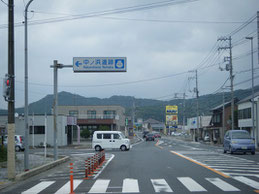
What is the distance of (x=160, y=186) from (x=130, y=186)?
981mm

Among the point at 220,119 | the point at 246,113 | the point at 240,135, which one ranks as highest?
the point at 246,113

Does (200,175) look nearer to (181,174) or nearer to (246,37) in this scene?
(181,174)

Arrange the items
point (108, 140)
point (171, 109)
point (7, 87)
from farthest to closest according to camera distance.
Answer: point (171, 109), point (108, 140), point (7, 87)

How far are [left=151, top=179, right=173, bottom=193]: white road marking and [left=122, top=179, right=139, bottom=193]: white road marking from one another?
2.00 ft

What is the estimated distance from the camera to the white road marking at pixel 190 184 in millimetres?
10762

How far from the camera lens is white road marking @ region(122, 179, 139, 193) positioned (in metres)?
10.7

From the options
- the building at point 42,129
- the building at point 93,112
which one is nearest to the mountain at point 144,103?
the building at point 93,112

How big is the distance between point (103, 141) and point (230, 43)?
2350 centimetres

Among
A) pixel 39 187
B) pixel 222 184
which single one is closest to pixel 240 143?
pixel 222 184

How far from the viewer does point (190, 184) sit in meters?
11.8

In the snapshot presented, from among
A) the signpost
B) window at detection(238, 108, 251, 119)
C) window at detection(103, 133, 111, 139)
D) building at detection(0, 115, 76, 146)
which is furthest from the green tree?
the signpost

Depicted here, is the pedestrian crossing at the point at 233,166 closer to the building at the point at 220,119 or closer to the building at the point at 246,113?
the building at the point at 246,113

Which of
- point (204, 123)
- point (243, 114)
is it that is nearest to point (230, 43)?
point (243, 114)

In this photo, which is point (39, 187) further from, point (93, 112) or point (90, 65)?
point (93, 112)
